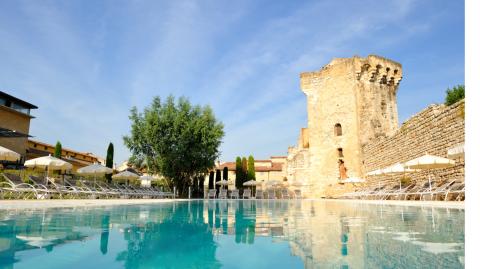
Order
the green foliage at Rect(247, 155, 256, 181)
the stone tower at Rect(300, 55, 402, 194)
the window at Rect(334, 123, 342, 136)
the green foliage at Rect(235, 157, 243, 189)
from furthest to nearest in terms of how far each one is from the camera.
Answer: the green foliage at Rect(247, 155, 256, 181), the green foliage at Rect(235, 157, 243, 189), the window at Rect(334, 123, 342, 136), the stone tower at Rect(300, 55, 402, 194)

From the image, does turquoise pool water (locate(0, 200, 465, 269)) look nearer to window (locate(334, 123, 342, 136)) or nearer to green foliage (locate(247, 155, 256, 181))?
window (locate(334, 123, 342, 136))

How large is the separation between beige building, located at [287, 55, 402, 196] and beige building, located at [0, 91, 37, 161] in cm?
2252

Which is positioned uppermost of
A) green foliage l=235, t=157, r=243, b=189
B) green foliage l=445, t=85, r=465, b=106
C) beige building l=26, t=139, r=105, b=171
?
green foliage l=445, t=85, r=465, b=106

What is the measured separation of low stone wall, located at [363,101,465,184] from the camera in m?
10.9

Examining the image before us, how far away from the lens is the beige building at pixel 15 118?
2500 cm

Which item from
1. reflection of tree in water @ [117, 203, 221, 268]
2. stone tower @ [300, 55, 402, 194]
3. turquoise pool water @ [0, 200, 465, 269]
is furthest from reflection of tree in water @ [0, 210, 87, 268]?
stone tower @ [300, 55, 402, 194]

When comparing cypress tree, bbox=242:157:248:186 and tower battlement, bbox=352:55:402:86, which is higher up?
tower battlement, bbox=352:55:402:86

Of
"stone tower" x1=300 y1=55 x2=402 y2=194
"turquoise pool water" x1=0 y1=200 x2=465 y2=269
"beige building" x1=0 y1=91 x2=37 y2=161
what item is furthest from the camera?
"beige building" x1=0 y1=91 x2=37 y2=161

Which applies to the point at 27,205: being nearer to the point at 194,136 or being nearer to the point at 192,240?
the point at 192,240

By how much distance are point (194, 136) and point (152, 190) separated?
434 centimetres

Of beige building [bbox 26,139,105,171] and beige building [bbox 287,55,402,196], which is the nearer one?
beige building [bbox 287,55,402,196]

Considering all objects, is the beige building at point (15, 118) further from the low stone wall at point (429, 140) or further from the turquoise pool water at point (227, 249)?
the low stone wall at point (429, 140)

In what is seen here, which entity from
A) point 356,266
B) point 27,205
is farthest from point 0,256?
point 27,205

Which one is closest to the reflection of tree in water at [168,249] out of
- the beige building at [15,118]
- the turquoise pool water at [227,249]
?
the turquoise pool water at [227,249]
